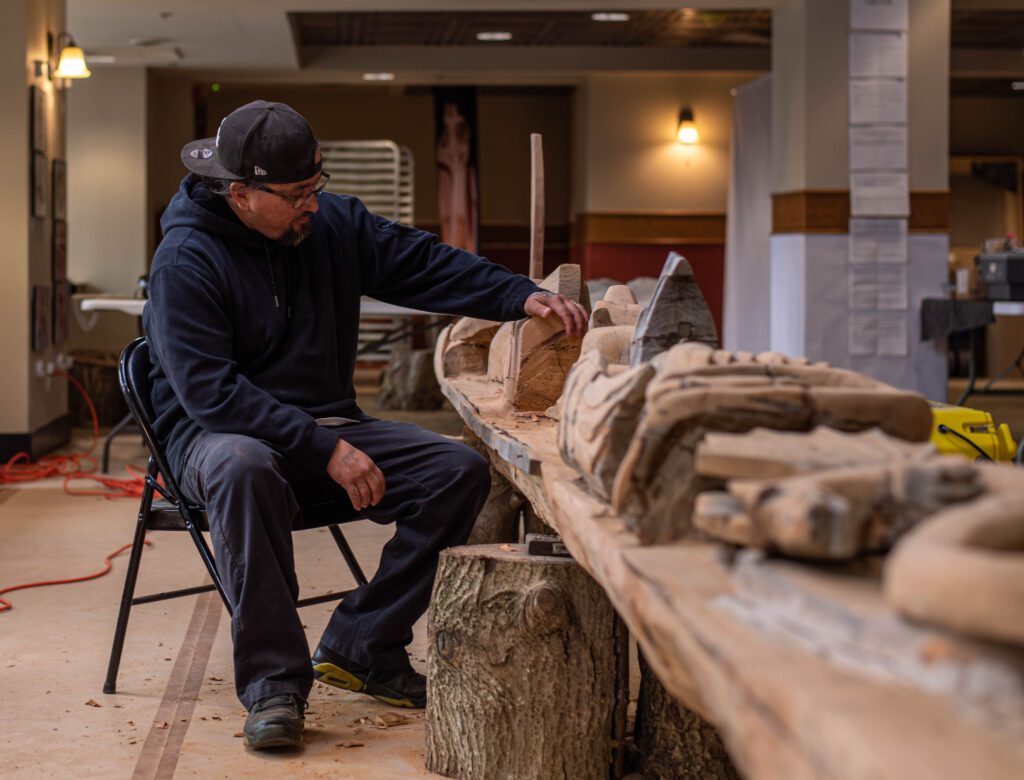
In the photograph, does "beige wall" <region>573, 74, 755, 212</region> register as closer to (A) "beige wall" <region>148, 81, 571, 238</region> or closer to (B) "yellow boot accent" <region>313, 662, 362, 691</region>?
(A) "beige wall" <region>148, 81, 571, 238</region>

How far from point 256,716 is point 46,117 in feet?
18.9

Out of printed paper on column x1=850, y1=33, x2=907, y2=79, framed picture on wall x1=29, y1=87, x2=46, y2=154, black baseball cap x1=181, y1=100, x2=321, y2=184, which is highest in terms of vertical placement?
printed paper on column x1=850, y1=33, x2=907, y2=79

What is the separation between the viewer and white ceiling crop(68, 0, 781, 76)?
9.05 meters

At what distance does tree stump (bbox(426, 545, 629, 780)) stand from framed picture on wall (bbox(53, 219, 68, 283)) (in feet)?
19.4

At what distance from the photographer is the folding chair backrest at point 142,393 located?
301cm

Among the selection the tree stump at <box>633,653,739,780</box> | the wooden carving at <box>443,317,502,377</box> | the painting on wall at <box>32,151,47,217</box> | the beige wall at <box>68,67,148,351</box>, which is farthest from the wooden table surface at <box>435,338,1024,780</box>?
the beige wall at <box>68,67,148,351</box>

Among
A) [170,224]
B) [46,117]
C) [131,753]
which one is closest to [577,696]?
[131,753]

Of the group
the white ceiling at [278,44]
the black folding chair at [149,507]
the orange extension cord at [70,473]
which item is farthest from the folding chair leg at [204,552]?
the white ceiling at [278,44]

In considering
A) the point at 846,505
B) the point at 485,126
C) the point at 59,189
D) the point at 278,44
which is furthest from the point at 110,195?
the point at 846,505

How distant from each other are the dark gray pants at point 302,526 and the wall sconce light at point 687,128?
9.91 metres

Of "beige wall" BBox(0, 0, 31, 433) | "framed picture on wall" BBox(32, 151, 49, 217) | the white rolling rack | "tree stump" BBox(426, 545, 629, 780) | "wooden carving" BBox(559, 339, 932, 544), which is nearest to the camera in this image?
"wooden carving" BBox(559, 339, 932, 544)

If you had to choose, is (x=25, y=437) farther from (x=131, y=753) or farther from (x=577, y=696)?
(x=577, y=696)

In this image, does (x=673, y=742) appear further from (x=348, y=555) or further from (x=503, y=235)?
(x=503, y=235)

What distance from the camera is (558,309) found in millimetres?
3295
